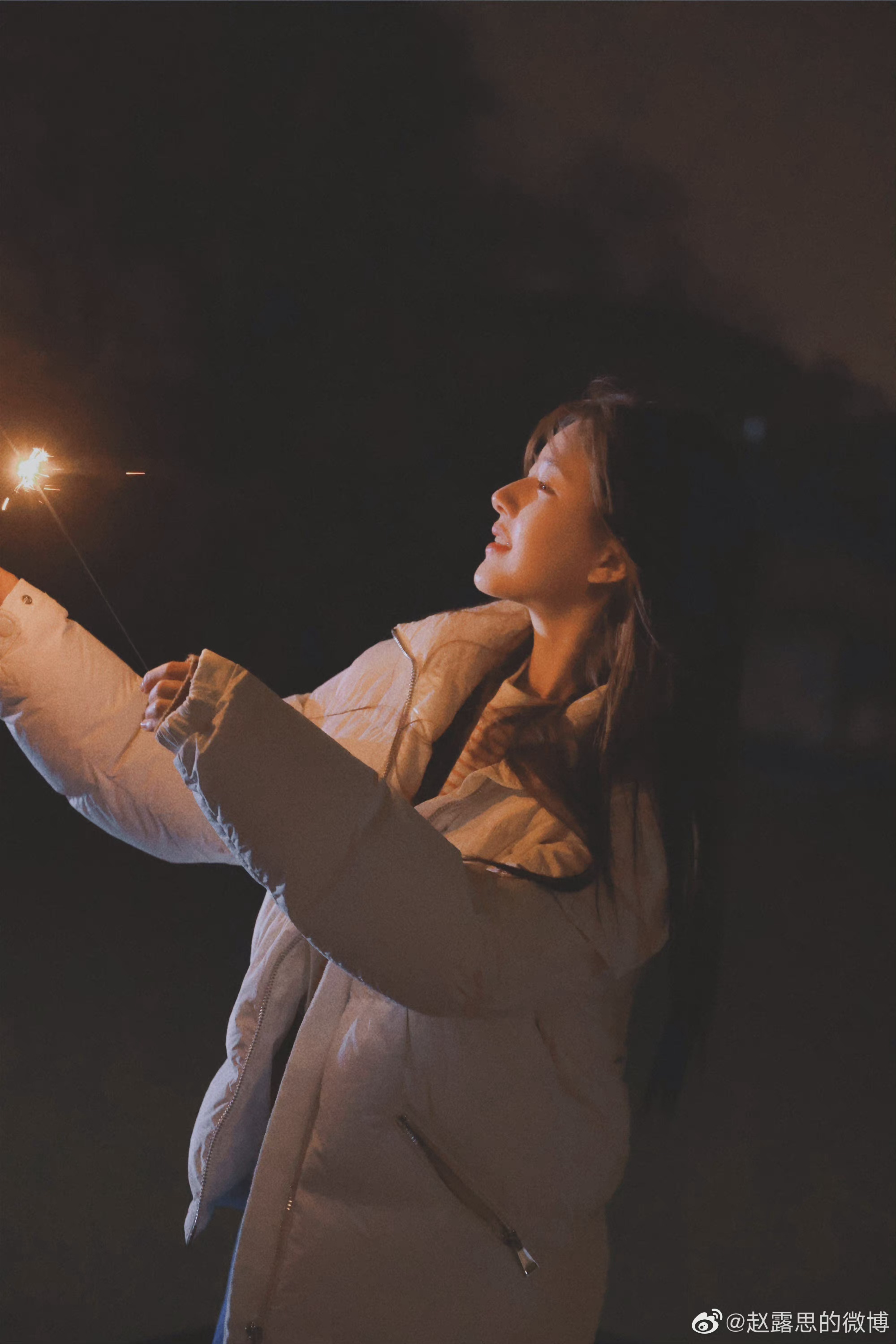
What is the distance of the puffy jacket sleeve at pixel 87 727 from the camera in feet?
3.76

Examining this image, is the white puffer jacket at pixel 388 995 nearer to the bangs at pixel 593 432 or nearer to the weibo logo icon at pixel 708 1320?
the bangs at pixel 593 432

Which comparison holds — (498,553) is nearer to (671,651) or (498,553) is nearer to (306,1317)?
(671,651)

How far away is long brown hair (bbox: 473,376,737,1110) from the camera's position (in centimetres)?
109

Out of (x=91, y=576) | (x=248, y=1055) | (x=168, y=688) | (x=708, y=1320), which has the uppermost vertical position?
(x=91, y=576)

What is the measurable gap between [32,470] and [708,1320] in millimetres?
1501

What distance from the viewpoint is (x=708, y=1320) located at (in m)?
1.53

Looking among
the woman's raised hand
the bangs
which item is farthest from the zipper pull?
the bangs

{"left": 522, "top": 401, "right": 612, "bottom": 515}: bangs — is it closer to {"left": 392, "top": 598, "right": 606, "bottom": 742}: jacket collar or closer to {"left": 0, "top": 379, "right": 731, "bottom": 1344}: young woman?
{"left": 0, "top": 379, "right": 731, "bottom": 1344}: young woman

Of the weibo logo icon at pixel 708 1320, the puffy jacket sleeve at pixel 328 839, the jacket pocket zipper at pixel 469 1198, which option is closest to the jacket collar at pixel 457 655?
the puffy jacket sleeve at pixel 328 839

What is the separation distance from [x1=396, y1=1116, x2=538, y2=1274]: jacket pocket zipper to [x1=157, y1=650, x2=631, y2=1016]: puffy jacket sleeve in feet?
0.60

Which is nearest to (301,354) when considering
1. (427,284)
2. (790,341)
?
(427,284)

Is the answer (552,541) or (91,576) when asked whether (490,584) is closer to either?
(552,541)

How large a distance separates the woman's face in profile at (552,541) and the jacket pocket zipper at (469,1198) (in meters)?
0.55

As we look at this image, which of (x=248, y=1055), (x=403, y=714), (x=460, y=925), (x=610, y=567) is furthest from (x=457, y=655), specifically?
(x=248, y=1055)
